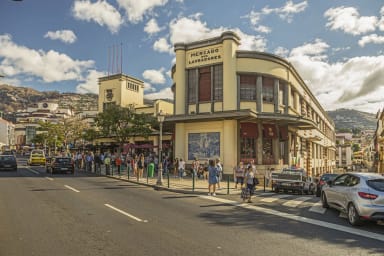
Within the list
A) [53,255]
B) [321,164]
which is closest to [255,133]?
[53,255]

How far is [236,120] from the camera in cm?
2584

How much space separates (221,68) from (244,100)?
132 inches

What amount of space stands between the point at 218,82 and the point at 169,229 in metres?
20.4

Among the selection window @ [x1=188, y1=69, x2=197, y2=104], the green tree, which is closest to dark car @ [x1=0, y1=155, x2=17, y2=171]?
the green tree

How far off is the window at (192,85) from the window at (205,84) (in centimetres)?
58

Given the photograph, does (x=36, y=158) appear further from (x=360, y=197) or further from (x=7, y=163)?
(x=360, y=197)

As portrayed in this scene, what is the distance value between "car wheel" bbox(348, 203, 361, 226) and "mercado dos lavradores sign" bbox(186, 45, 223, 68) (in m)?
19.1

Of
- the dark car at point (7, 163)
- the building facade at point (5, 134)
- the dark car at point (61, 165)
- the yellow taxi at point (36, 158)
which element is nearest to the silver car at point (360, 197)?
the dark car at point (61, 165)

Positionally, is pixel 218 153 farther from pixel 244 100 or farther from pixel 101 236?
pixel 101 236

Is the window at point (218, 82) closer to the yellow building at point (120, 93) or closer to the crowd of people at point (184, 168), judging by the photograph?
the crowd of people at point (184, 168)

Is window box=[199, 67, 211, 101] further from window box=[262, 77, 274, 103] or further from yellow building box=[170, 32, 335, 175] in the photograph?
window box=[262, 77, 274, 103]

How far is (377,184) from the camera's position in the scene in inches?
358

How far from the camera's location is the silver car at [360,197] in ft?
28.4

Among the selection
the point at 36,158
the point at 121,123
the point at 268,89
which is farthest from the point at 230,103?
the point at 36,158
